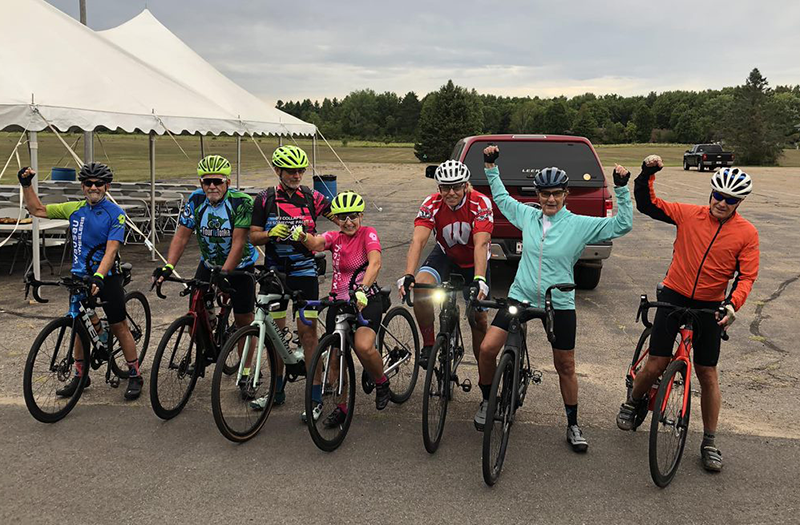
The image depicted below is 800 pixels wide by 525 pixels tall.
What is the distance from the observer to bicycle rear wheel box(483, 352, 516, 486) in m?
3.67

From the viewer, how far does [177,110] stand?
38.5 feet

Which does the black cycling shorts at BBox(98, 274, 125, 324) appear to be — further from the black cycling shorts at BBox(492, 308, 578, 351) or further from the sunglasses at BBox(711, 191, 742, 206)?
the sunglasses at BBox(711, 191, 742, 206)

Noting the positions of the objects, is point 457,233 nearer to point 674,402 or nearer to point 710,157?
point 674,402

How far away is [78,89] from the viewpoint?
31.7ft

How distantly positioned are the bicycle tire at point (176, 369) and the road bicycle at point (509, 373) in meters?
2.15

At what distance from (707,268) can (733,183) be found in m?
0.54

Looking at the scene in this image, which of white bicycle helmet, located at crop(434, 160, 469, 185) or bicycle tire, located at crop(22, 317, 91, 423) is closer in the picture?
bicycle tire, located at crop(22, 317, 91, 423)

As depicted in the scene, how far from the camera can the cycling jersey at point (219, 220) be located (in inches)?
196

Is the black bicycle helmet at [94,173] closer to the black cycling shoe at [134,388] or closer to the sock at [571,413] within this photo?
the black cycling shoe at [134,388]

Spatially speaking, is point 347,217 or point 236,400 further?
point 236,400

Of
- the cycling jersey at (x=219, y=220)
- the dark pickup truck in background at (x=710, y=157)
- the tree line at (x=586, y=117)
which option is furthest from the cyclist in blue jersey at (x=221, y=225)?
the tree line at (x=586, y=117)

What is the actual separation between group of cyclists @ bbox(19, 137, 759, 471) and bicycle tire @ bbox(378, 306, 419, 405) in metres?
0.17

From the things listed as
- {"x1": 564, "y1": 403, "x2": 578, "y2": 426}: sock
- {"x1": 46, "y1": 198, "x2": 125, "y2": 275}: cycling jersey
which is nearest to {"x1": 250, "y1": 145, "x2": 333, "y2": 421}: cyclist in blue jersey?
{"x1": 46, "y1": 198, "x2": 125, "y2": 275}: cycling jersey

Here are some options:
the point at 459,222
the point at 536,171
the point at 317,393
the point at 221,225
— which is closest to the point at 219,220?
the point at 221,225
